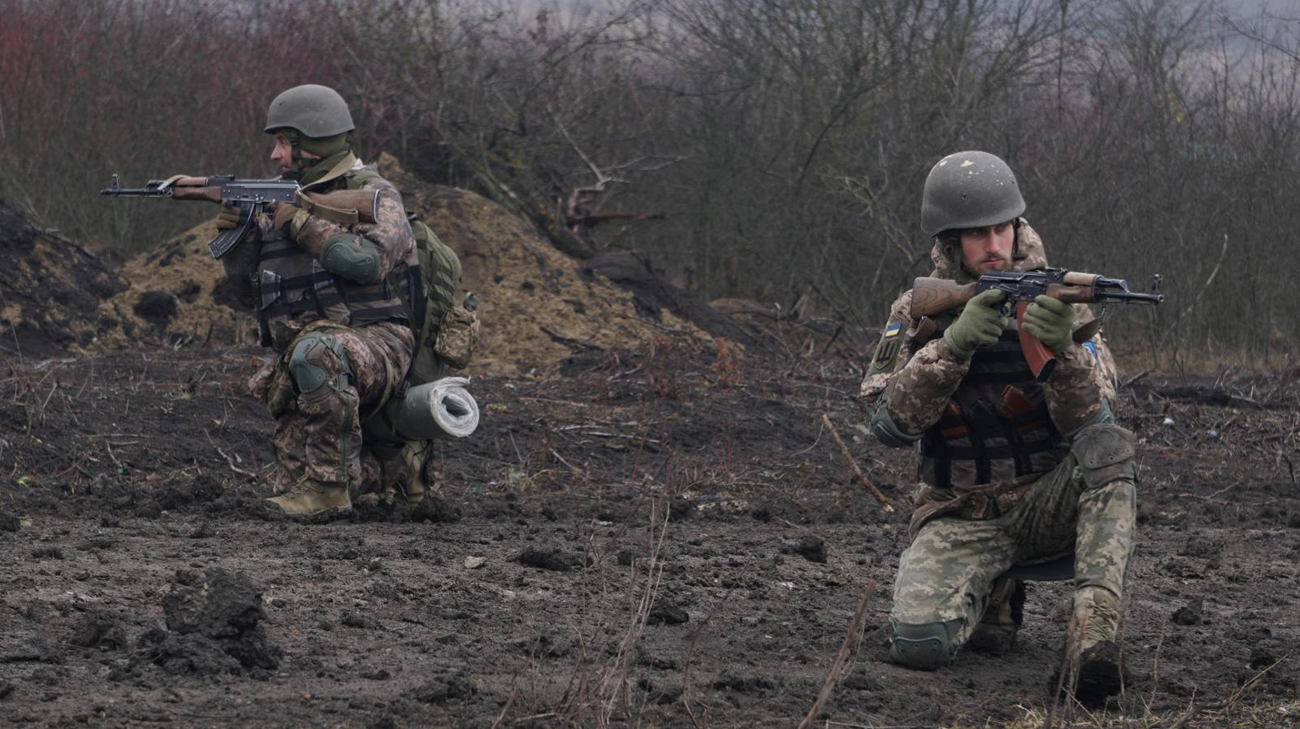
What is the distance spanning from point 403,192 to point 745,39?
16.1 ft

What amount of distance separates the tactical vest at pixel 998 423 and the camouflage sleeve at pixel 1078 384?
5.0 inches

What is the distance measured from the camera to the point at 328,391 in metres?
6.41

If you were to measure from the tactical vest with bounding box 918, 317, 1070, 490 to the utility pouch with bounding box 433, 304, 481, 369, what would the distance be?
8.91ft

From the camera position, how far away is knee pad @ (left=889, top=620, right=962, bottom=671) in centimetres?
431

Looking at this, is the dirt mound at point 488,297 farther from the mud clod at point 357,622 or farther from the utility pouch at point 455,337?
the mud clod at point 357,622

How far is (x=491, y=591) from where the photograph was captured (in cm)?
503

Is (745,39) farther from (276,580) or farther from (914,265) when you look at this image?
(276,580)

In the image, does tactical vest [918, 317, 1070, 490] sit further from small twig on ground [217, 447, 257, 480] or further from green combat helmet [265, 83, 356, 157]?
small twig on ground [217, 447, 257, 480]

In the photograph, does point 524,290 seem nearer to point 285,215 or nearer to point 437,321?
point 437,321

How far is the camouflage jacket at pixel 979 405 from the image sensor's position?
4.41 m

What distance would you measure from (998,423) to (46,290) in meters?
8.95

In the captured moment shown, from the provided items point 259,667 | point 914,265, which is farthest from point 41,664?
point 914,265

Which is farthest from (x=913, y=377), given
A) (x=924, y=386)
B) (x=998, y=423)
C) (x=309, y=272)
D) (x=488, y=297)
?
(x=488, y=297)

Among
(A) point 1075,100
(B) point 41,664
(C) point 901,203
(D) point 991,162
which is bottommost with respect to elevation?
(B) point 41,664
